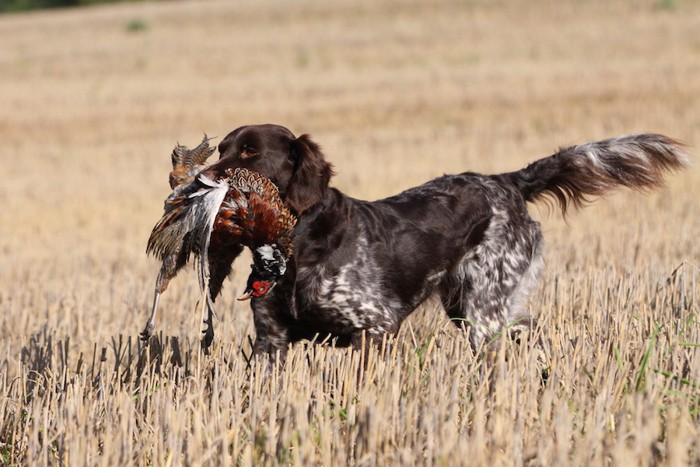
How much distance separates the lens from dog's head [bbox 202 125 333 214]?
4348 millimetres

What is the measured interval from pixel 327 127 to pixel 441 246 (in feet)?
42.6

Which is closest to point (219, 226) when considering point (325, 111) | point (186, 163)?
point (186, 163)

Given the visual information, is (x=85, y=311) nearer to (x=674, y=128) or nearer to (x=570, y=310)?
(x=570, y=310)

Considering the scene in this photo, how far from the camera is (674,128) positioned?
1475 cm

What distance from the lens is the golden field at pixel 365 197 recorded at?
3217 mm

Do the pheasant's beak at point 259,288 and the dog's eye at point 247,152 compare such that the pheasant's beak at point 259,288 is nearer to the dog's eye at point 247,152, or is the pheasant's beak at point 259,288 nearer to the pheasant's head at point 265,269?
the pheasant's head at point 265,269

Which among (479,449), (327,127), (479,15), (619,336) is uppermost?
(479,15)

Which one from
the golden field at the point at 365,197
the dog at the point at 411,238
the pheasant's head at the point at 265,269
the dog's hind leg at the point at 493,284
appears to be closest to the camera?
the golden field at the point at 365,197

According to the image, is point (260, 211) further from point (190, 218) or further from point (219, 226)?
point (190, 218)

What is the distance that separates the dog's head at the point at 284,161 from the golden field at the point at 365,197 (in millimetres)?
692

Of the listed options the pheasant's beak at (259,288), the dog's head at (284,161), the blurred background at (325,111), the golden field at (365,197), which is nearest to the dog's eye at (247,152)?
the dog's head at (284,161)

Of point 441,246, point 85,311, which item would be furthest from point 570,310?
point 85,311

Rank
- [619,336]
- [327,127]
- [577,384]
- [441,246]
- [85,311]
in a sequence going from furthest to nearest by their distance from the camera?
[327,127] < [85,311] < [441,246] < [619,336] < [577,384]

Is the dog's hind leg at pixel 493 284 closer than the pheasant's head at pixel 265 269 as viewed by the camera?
No
